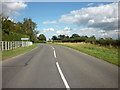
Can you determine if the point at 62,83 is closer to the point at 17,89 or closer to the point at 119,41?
the point at 17,89

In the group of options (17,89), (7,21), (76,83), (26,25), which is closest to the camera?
(17,89)

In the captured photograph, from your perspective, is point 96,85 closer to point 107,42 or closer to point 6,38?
point 6,38

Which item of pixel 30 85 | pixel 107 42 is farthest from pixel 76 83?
pixel 107 42

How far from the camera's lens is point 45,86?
238 inches

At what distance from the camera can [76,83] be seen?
255 inches

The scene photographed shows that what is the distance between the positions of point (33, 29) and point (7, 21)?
54.5 m

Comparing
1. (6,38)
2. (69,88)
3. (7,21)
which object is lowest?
(69,88)

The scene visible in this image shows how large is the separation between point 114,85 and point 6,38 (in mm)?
29813

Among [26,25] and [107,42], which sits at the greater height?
[26,25]

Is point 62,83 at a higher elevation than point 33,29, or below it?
below

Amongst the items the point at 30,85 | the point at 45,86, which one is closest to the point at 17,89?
the point at 30,85

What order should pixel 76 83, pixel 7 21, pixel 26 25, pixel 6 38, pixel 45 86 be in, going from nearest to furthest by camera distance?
pixel 45 86 < pixel 76 83 < pixel 6 38 < pixel 7 21 < pixel 26 25

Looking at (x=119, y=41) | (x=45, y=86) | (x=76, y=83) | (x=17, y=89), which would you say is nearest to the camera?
(x=17, y=89)

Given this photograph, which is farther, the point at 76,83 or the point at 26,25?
the point at 26,25
